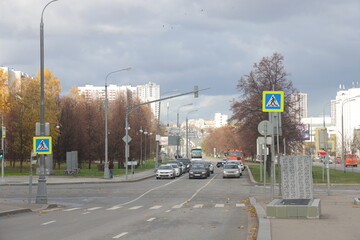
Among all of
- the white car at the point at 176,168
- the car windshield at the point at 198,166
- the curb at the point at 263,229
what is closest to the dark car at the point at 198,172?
the car windshield at the point at 198,166


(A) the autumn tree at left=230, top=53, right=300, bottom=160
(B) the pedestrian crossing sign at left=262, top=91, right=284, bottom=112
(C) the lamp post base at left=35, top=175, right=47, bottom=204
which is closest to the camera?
(B) the pedestrian crossing sign at left=262, top=91, right=284, bottom=112

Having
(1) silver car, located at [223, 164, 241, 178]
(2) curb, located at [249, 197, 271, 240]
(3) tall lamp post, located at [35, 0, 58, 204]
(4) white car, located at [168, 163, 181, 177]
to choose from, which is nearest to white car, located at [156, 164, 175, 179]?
(4) white car, located at [168, 163, 181, 177]

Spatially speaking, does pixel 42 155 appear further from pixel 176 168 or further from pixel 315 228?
pixel 176 168

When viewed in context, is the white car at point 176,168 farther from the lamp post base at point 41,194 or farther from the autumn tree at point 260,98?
the lamp post base at point 41,194

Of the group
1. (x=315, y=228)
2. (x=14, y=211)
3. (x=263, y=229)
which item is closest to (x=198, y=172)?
(x=14, y=211)

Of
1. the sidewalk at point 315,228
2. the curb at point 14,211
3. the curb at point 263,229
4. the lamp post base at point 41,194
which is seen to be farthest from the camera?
the lamp post base at point 41,194

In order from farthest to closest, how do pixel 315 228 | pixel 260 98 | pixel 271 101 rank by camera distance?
1. pixel 260 98
2. pixel 271 101
3. pixel 315 228

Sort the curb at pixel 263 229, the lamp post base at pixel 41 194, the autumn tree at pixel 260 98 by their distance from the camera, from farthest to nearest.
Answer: the autumn tree at pixel 260 98 < the lamp post base at pixel 41 194 < the curb at pixel 263 229

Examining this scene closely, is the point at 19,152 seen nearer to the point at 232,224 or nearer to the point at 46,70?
the point at 46,70

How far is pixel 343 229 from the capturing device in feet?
44.1

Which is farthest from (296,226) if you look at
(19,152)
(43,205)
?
(19,152)

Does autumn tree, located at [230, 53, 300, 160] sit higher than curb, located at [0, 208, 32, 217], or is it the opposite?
autumn tree, located at [230, 53, 300, 160]

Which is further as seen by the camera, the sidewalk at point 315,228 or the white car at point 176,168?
the white car at point 176,168

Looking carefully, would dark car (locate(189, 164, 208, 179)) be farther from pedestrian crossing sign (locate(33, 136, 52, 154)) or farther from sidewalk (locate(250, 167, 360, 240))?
sidewalk (locate(250, 167, 360, 240))
